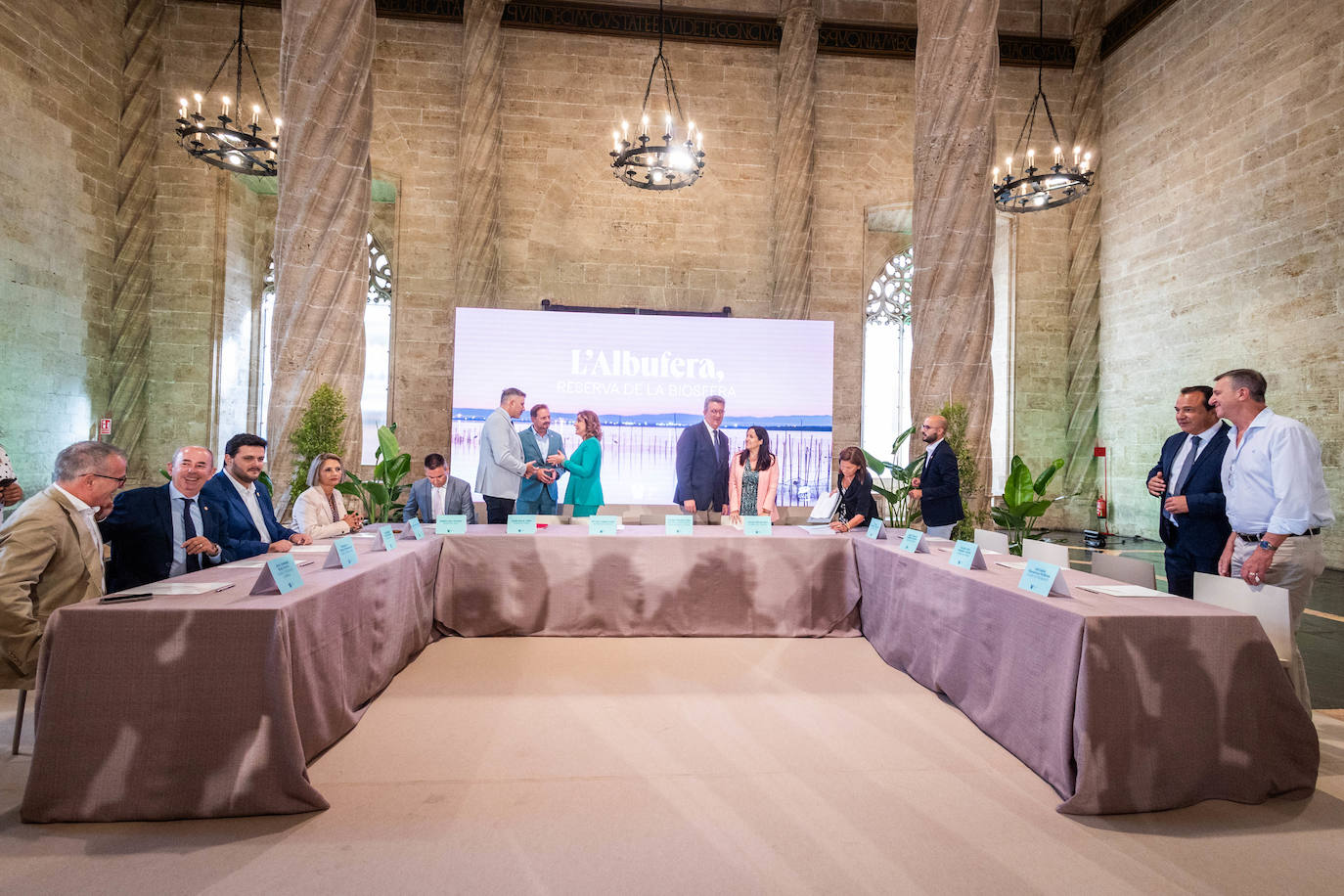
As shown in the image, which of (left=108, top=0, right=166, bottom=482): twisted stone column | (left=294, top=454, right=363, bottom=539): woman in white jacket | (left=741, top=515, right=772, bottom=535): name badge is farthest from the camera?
(left=108, top=0, right=166, bottom=482): twisted stone column

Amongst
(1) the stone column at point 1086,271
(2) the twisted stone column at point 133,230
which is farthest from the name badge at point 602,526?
(1) the stone column at point 1086,271

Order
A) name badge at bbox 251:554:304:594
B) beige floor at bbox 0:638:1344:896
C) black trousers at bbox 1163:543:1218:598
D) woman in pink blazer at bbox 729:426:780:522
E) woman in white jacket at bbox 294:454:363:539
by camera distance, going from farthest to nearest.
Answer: woman in pink blazer at bbox 729:426:780:522 → woman in white jacket at bbox 294:454:363:539 → black trousers at bbox 1163:543:1218:598 → name badge at bbox 251:554:304:594 → beige floor at bbox 0:638:1344:896

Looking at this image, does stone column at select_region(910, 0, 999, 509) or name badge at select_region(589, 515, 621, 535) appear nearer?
name badge at select_region(589, 515, 621, 535)

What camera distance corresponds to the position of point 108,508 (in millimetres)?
3021

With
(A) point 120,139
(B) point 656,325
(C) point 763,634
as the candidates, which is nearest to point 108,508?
(C) point 763,634

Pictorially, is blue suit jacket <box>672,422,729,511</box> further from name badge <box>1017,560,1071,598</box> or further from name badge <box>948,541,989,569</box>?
name badge <box>1017,560,1071,598</box>

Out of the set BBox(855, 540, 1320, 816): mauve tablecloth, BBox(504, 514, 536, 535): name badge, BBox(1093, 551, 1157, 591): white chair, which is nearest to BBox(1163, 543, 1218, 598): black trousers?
BBox(1093, 551, 1157, 591): white chair

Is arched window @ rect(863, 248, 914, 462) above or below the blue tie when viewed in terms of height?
above

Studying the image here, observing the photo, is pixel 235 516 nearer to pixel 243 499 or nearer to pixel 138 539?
pixel 243 499

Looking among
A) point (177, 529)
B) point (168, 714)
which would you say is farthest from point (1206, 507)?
point (177, 529)

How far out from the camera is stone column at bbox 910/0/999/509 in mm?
6121

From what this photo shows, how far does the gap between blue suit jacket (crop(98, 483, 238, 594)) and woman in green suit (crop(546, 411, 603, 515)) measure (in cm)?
261

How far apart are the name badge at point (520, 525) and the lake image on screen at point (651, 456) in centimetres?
383

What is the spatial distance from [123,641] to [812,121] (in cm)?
1042
